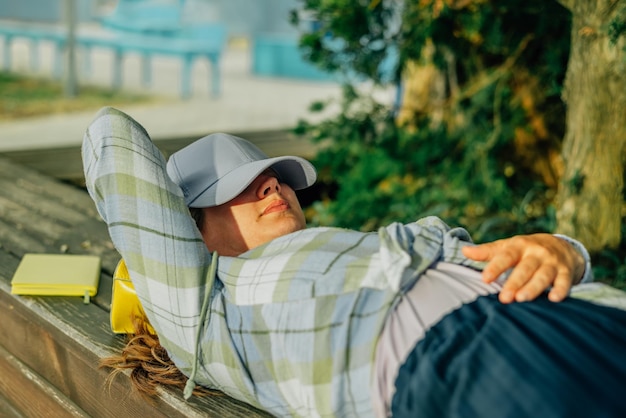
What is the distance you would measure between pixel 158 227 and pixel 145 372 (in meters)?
0.38

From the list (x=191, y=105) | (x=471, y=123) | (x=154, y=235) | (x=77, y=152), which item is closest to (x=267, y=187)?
(x=154, y=235)

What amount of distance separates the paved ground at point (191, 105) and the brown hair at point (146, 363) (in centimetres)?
399

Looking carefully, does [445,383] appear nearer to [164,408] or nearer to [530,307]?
[530,307]

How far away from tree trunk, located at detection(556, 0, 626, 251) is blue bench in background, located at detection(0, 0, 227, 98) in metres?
8.52

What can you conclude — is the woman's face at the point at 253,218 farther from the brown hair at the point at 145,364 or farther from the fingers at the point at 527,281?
the fingers at the point at 527,281

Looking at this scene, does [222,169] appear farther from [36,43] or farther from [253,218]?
[36,43]

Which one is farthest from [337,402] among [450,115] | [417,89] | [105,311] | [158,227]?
[417,89]

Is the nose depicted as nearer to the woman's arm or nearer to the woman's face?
the woman's face

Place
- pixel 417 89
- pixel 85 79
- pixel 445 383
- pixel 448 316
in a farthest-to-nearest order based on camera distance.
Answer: pixel 85 79, pixel 417 89, pixel 448 316, pixel 445 383

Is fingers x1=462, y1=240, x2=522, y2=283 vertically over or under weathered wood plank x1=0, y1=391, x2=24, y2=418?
over

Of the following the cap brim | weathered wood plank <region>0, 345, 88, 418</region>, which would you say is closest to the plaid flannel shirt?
the cap brim

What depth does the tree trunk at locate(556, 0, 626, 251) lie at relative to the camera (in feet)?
10.2

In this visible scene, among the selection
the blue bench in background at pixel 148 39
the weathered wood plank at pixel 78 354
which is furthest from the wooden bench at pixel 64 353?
the blue bench in background at pixel 148 39

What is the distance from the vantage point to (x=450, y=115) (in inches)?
189
